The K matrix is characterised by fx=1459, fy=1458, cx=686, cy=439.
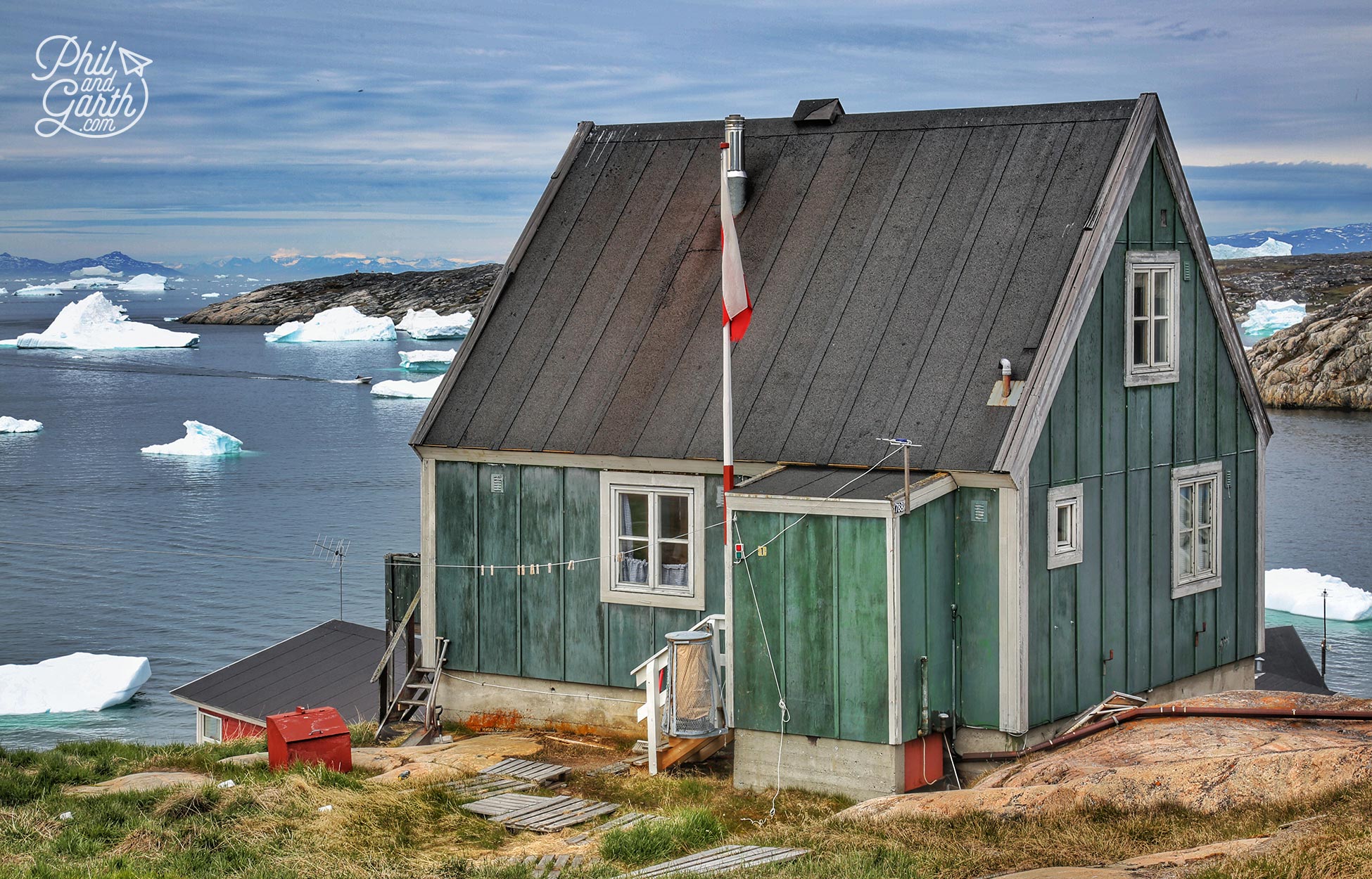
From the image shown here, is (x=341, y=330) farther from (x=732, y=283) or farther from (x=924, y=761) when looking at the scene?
(x=924, y=761)

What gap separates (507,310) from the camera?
64.1 feet

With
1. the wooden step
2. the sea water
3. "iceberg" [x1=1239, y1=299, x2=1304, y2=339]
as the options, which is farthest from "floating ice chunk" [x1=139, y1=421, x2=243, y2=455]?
"iceberg" [x1=1239, y1=299, x2=1304, y2=339]

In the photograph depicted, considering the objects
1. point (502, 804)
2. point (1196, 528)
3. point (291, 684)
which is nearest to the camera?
point (502, 804)

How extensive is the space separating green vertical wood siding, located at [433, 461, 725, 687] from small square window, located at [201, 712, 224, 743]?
33.7 ft

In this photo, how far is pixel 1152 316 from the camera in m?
17.0

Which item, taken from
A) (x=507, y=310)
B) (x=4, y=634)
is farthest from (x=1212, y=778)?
(x=4, y=634)

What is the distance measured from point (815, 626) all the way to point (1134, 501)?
467cm

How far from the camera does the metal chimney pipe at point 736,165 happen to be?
18.5 m

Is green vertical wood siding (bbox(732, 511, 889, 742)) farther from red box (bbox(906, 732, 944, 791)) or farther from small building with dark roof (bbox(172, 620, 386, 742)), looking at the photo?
small building with dark roof (bbox(172, 620, 386, 742))

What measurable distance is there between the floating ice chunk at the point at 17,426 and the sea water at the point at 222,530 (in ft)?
2.12

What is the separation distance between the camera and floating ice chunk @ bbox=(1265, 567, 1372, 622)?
135 feet

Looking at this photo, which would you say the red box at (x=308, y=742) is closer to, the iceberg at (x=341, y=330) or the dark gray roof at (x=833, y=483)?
the dark gray roof at (x=833, y=483)

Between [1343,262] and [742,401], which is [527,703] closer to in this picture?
[742,401]

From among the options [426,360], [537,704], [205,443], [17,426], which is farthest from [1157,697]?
[426,360]
